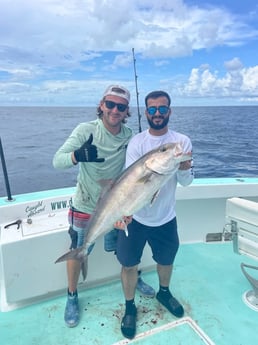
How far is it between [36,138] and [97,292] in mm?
13666

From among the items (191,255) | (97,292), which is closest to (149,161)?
(97,292)

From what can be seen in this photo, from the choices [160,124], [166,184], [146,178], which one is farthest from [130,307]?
[160,124]

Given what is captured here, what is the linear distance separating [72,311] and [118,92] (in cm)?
177

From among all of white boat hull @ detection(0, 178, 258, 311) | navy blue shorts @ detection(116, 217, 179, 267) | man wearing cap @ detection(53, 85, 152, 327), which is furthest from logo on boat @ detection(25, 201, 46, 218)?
navy blue shorts @ detection(116, 217, 179, 267)

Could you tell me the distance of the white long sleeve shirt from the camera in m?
2.18

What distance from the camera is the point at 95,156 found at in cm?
212

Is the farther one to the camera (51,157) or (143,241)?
(51,157)

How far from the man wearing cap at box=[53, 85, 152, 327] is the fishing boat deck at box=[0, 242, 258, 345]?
0.16 metres

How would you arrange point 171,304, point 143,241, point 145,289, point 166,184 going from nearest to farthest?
point 166,184 < point 143,241 < point 171,304 < point 145,289

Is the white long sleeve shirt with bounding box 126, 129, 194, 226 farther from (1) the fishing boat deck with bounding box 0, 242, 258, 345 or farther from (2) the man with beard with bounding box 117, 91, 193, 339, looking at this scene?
(1) the fishing boat deck with bounding box 0, 242, 258, 345

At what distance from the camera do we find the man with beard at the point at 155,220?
2168 mm

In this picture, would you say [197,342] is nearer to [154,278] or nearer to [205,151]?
[154,278]

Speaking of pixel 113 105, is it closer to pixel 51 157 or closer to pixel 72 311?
pixel 72 311

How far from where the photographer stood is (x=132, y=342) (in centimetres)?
217
